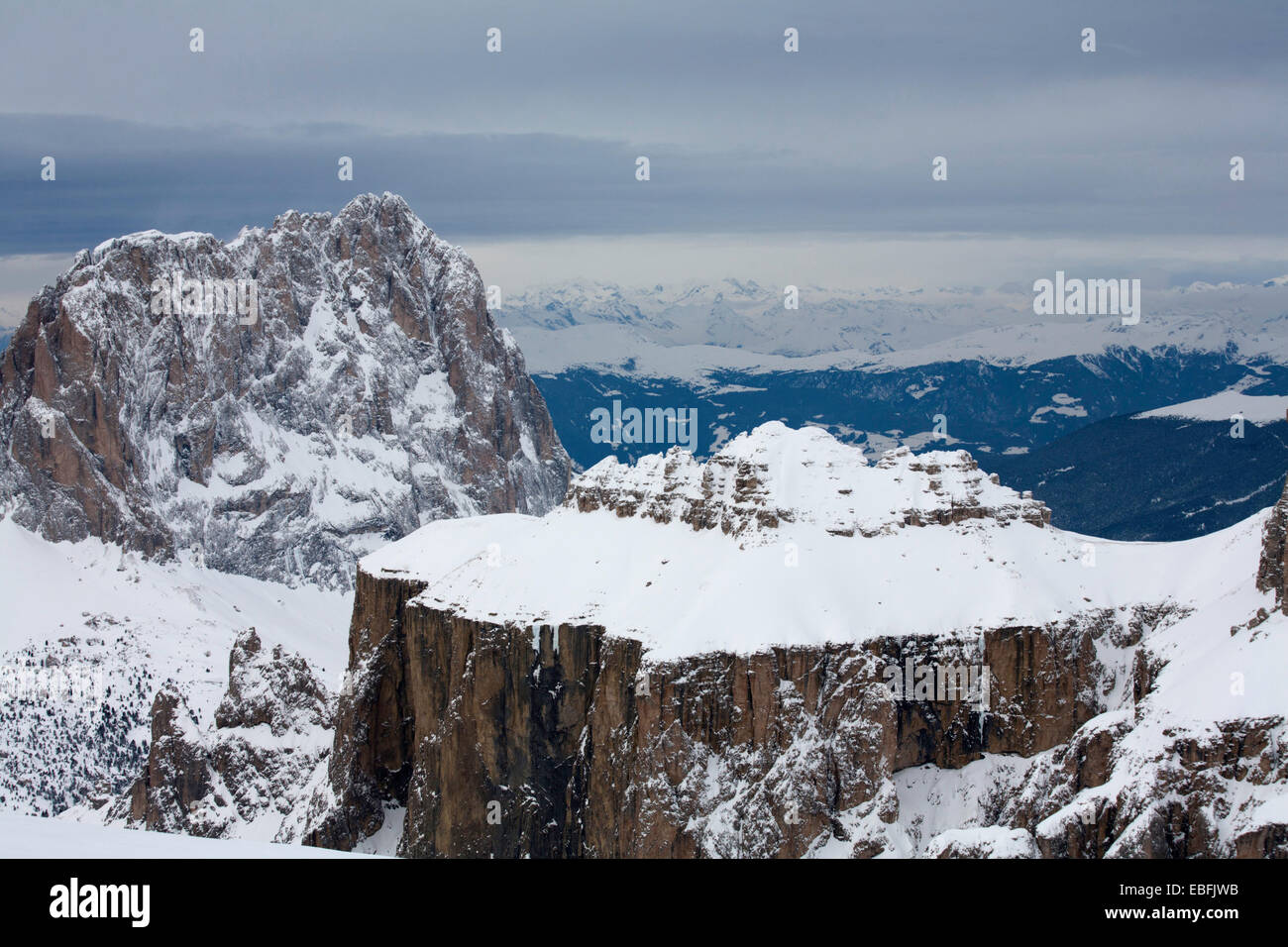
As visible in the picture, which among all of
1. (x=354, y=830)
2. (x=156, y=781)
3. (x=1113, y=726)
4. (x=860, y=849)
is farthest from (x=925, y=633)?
(x=156, y=781)

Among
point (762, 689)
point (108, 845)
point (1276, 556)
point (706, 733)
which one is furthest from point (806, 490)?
point (108, 845)

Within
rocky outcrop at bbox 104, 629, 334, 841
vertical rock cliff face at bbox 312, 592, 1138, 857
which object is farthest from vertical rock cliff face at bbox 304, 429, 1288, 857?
rocky outcrop at bbox 104, 629, 334, 841

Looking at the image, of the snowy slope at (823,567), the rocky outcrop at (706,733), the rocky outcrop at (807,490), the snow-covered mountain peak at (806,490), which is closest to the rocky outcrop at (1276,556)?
the snowy slope at (823,567)

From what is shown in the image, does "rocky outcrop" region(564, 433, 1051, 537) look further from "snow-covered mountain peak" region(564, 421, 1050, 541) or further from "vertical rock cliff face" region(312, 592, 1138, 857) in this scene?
"vertical rock cliff face" region(312, 592, 1138, 857)

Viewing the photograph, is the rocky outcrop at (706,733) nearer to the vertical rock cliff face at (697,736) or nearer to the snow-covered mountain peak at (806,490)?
the vertical rock cliff face at (697,736)

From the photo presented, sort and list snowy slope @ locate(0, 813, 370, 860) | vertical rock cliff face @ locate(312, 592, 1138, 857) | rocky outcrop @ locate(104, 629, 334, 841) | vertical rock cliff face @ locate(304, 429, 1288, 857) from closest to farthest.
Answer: snowy slope @ locate(0, 813, 370, 860), vertical rock cliff face @ locate(304, 429, 1288, 857), vertical rock cliff face @ locate(312, 592, 1138, 857), rocky outcrop @ locate(104, 629, 334, 841)
